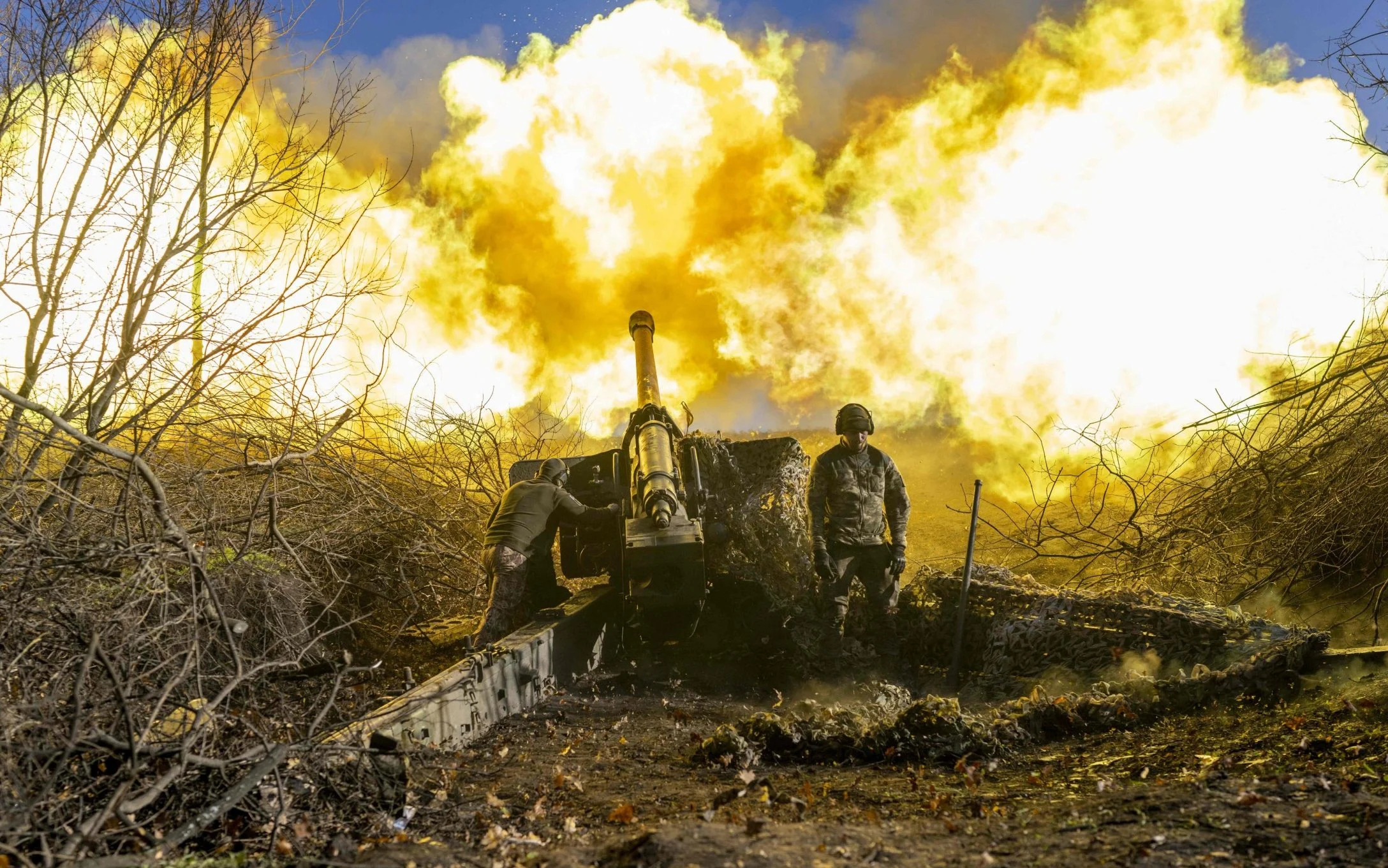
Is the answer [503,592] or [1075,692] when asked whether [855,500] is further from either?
[503,592]

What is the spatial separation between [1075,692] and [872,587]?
8.14 feet

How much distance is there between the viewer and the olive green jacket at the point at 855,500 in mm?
8617

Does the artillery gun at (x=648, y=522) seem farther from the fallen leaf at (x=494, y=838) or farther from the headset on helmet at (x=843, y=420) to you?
the fallen leaf at (x=494, y=838)

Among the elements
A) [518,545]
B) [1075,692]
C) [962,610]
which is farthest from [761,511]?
[1075,692]

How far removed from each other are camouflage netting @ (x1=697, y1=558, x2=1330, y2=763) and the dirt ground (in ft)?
0.55

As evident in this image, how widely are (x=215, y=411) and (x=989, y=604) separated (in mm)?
6979

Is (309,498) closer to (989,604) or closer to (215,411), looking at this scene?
(215,411)

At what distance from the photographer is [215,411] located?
26.6ft

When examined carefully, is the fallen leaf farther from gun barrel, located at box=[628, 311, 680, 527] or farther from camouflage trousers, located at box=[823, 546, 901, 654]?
camouflage trousers, located at box=[823, 546, 901, 654]

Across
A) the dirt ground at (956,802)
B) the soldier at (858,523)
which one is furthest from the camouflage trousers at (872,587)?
the dirt ground at (956,802)

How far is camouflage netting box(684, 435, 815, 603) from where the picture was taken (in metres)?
9.20

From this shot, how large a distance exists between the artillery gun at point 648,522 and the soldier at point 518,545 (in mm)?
580

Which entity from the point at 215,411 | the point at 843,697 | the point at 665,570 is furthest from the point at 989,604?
the point at 215,411

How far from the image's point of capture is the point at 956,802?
4.33 metres
